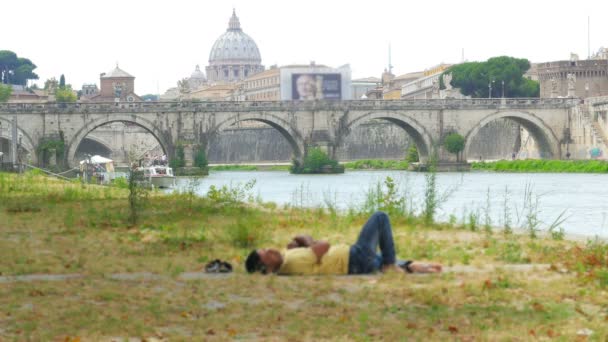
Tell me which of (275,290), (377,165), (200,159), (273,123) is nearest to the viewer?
(275,290)

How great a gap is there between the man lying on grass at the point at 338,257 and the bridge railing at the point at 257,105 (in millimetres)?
58635

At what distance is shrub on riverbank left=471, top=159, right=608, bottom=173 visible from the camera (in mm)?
61406

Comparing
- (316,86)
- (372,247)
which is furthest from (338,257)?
(316,86)

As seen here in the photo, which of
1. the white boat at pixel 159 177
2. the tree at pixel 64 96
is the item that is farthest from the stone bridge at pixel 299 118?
the tree at pixel 64 96

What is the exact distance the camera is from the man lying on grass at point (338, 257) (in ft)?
38.5

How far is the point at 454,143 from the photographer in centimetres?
7194

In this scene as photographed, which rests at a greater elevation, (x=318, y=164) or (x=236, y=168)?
(x=318, y=164)

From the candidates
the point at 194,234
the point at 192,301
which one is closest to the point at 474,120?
the point at 194,234

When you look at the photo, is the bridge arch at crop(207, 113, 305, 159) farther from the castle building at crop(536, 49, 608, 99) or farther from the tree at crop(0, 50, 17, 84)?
the tree at crop(0, 50, 17, 84)

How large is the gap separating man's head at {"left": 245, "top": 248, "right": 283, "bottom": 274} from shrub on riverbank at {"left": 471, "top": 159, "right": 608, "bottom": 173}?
167ft

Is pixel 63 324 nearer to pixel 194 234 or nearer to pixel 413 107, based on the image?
pixel 194 234

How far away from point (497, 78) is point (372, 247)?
294 ft

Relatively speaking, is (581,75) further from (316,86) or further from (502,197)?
(502,197)

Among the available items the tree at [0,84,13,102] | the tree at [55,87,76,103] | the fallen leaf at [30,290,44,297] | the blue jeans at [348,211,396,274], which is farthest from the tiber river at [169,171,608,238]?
the tree at [55,87,76,103]
